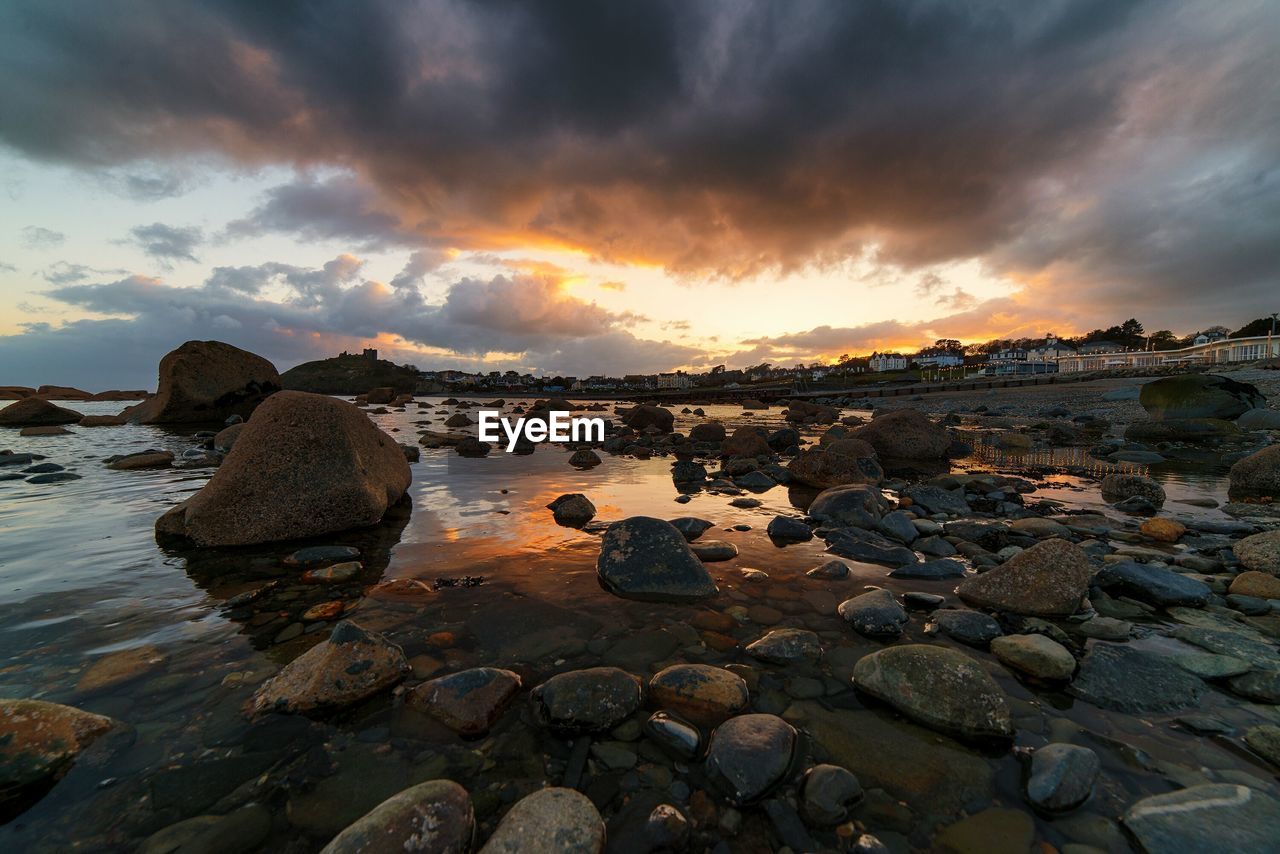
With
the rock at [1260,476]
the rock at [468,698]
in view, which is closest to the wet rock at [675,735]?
the rock at [468,698]

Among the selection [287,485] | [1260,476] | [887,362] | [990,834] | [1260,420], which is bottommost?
[990,834]

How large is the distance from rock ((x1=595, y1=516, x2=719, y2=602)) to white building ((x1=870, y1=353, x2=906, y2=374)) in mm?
189190

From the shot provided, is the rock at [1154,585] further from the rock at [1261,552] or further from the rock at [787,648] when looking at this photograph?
the rock at [787,648]

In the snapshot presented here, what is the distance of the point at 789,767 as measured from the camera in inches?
112

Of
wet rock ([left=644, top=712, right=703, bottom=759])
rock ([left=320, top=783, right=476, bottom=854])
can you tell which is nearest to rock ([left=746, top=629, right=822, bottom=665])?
wet rock ([left=644, top=712, right=703, bottom=759])

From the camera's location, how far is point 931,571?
19.3 feet

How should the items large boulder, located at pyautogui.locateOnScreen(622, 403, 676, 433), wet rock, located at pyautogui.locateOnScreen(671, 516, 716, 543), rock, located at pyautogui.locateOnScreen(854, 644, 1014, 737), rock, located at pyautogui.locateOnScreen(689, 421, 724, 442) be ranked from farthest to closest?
large boulder, located at pyautogui.locateOnScreen(622, 403, 676, 433), rock, located at pyautogui.locateOnScreen(689, 421, 724, 442), wet rock, located at pyautogui.locateOnScreen(671, 516, 716, 543), rock, located at pyautogui.locateOnScreen(854, 644, 1014, 737)

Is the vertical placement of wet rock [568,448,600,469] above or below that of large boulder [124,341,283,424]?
below

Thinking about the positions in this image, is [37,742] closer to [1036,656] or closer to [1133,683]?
[1036,656]

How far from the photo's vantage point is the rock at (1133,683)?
3400 mm

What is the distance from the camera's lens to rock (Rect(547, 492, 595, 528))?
27.8ft

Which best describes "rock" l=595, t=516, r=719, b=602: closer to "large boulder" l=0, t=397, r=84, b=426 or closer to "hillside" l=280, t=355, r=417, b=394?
"large boulder" l=0, t=397, r=84, b=426

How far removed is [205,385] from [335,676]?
36107mm

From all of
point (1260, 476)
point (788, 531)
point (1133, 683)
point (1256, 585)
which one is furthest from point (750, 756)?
point (1260, 476)
